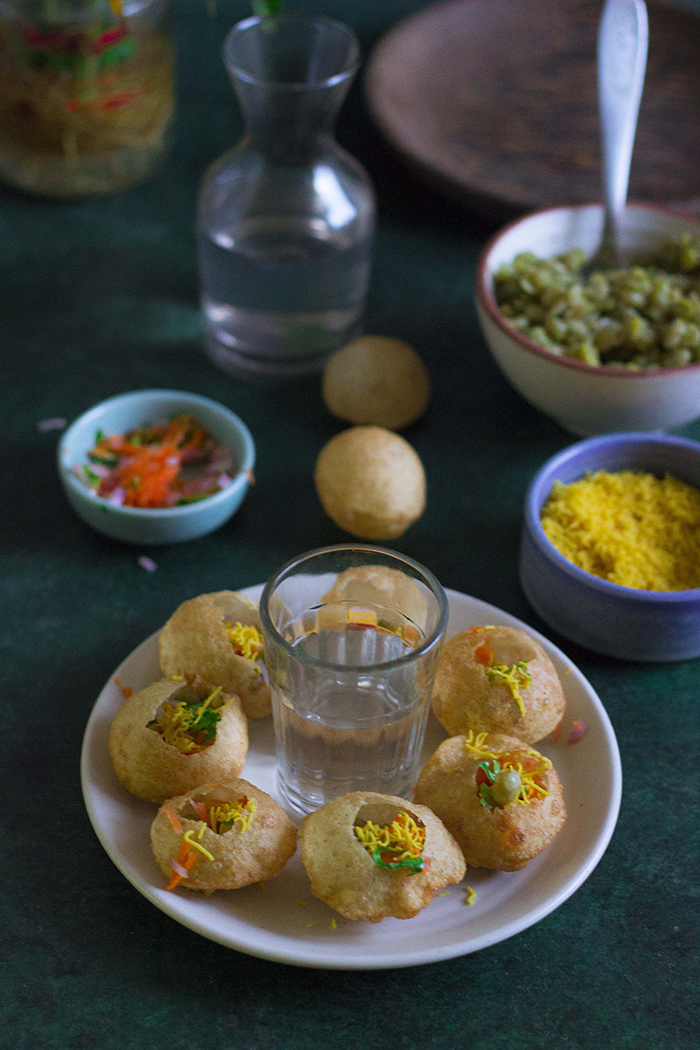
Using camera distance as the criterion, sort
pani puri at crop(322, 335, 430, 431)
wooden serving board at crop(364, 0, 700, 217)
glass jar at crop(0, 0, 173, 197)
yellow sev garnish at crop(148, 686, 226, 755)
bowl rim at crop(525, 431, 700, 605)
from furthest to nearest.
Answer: wooden serving board at crop(364, 0, 700, 217), glass jar at crop(0, 0, 173, 197), pani puri at crop(322, 335, 430, 431), bowl rim at crop(525, 431, 700, 605), yellow sev garnish at crop(148, 686, 226, 755)

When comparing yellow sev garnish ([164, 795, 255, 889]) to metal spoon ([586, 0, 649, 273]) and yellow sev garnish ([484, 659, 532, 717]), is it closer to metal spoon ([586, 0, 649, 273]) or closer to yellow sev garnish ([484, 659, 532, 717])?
yellow sev garnish ([484, 659, 532, 717])

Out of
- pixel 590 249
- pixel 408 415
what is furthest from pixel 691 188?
pixel 408 415

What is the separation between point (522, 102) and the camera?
189 cm

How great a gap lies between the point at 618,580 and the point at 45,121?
A: 44.2 inches

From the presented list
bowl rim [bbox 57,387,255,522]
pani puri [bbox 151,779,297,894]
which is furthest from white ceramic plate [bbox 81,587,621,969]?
bowl rim [bbox 57,387,255,522]

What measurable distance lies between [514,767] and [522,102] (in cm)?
141

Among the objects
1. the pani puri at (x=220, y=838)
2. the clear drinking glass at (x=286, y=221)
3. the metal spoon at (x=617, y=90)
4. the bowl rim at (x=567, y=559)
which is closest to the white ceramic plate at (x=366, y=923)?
the pani puri at (x=220, y=838)

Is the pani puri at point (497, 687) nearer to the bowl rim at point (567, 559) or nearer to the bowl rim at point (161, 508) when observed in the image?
the bowl rim at point (567, 559)

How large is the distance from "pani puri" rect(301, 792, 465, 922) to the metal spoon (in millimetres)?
953

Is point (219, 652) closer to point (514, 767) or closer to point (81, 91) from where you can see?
point (514, 767)

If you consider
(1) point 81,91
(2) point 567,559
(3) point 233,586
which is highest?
(1) point 81,91

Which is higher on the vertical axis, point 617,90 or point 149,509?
point 617,90

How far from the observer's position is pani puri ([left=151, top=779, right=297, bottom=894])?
794 millimetres

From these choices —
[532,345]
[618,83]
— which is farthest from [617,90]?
[532,345]
